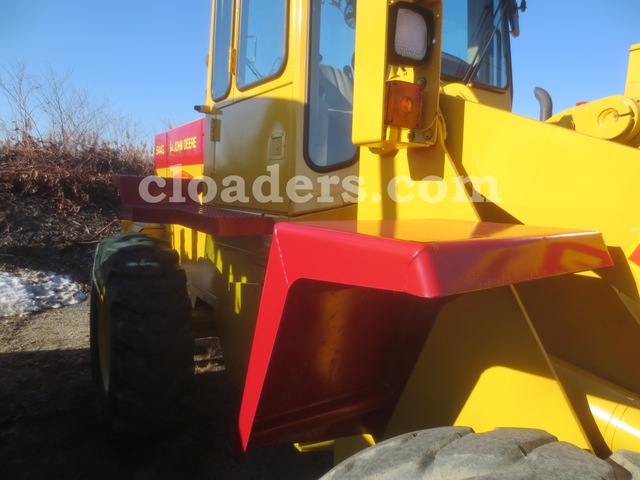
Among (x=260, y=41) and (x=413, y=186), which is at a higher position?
(x=260, y=41)

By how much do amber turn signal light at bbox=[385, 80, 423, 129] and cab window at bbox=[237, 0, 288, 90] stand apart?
1078 mm

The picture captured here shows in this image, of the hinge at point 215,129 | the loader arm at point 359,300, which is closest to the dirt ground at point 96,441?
the loader arm at point 359,300

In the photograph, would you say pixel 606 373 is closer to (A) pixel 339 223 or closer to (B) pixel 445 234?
(B) pixel 445 234

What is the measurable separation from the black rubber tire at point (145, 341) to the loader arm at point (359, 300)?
1035mm

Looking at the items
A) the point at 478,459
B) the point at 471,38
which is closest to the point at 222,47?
the point at 471,38

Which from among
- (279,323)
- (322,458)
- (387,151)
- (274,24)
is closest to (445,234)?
(279,323)

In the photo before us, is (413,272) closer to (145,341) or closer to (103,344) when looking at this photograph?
(145,341)

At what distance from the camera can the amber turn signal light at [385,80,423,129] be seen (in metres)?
1.51

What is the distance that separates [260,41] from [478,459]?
7.72 feet

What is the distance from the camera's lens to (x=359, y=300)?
1.66 metres

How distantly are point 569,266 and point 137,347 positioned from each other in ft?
6.63

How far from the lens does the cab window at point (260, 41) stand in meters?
2.47

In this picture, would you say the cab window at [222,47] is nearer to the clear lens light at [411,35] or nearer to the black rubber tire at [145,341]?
the black rubber tire at [145,341]

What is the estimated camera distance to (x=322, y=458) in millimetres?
2826
